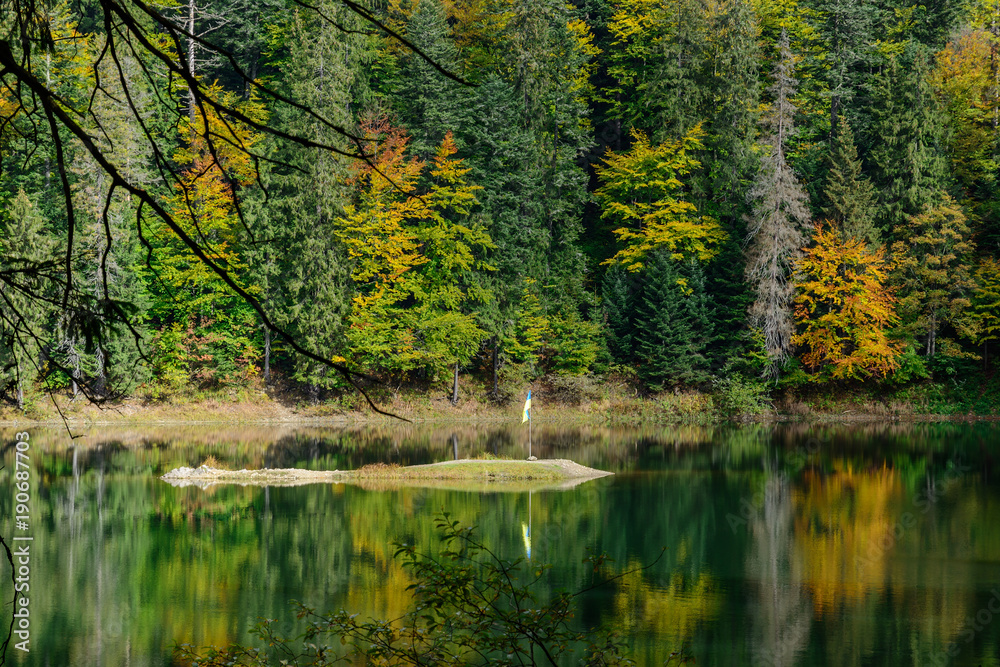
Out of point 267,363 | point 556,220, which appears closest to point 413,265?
point 556,220

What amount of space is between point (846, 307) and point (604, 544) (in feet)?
73.3

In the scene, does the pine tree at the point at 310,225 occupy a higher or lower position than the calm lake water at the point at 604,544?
higher

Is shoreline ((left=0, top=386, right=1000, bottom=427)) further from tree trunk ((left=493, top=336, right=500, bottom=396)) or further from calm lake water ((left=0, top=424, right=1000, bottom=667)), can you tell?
calm lake water ((left=0, top=424, right=1000, bottom=667))

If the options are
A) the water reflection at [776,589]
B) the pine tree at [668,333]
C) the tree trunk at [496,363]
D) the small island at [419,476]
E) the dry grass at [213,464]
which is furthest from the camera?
the tree trunk at [496,363]

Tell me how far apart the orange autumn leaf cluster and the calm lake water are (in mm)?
6727

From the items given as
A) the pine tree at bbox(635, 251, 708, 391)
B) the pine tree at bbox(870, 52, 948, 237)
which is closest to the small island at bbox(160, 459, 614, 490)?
the pine tree at bbox(635, 251, 708, 391)

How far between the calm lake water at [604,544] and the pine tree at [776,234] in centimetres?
776

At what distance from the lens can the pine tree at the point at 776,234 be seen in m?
37.4

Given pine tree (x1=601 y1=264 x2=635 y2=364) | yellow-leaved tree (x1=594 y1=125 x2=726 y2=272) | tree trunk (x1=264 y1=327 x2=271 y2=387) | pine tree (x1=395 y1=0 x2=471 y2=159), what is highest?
pine tree (x1=395 y1=0 x2=471 y2=159)

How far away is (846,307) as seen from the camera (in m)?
36.9

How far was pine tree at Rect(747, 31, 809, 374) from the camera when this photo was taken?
3744cm

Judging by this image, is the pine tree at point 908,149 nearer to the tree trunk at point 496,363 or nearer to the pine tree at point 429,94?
the tree trunk at point 496,363

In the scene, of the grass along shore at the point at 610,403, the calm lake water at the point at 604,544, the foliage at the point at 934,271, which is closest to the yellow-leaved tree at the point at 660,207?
the grass along shore at the point at 610,403

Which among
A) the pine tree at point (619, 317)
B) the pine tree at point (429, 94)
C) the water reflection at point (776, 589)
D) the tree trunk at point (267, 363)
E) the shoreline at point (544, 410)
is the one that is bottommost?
the water reflection at point (776, 589)
